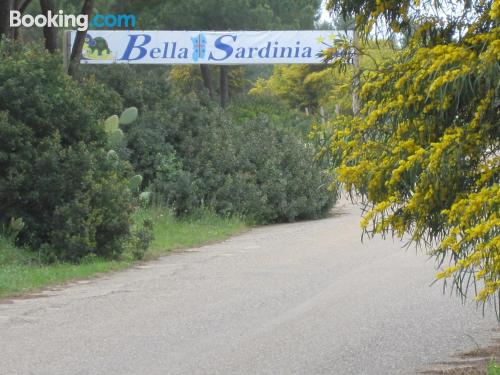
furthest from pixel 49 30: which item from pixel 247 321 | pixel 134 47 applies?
pixel 247 321

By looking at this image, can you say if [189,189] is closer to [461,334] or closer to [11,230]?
[11,230]

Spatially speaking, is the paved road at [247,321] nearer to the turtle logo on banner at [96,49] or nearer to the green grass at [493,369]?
the green grass at [493,369]

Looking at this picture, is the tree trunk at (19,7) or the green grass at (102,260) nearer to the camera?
the green grass at (102,260)

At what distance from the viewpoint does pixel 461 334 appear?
10.7 m

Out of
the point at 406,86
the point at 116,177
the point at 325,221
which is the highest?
the point at 406,86

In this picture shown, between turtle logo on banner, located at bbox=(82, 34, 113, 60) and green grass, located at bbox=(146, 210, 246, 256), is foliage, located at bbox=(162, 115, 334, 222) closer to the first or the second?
green grass, located at bbox=(146, 210, 246, 256)

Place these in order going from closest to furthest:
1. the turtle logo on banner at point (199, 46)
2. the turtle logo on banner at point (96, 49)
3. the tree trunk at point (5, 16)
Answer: the tree trunk at point (5, 16) < the turtle logo on banner at point (96, 49) < the turtle logo on banner at point (199, 46)

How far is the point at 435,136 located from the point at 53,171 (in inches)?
411

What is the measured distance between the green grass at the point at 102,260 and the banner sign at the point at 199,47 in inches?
372

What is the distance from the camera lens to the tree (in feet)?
21.9

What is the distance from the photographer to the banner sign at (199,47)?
103ft

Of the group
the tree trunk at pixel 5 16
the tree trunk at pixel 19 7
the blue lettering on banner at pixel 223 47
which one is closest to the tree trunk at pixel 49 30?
the tree trunk at pixel 19 7

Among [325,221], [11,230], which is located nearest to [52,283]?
[11,230]

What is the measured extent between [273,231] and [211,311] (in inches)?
439
